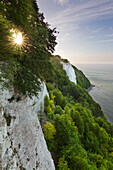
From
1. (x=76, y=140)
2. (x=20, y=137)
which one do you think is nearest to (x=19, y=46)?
(x=20, y=137)

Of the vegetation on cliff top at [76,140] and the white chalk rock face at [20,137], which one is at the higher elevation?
the white chalk rock face at [20,137]

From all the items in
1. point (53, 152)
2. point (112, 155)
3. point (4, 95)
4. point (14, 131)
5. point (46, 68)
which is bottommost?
point (112, 155)

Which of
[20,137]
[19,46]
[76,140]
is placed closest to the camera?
[19,46]

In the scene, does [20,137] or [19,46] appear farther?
[20,137]

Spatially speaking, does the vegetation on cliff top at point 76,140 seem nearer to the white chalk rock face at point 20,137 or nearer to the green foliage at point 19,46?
the green foliage at point 19,46

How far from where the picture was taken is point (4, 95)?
4.16 m

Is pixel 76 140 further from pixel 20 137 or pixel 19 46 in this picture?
pixel 19 46

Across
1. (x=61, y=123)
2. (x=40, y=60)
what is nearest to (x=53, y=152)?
(x=61, y=123)

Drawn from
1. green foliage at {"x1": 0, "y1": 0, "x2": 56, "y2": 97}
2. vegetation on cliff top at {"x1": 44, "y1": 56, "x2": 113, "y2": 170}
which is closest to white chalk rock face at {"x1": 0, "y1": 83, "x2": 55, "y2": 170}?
green foliage at {"x1": 0, "y1": 0, "x2": 56, "y2": 97}

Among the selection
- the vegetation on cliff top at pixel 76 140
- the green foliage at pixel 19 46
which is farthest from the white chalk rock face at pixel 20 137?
the vegetation on cliff top at pixel 76 140

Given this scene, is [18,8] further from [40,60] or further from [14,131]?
[14,131]

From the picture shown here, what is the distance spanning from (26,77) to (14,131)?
3210 mm

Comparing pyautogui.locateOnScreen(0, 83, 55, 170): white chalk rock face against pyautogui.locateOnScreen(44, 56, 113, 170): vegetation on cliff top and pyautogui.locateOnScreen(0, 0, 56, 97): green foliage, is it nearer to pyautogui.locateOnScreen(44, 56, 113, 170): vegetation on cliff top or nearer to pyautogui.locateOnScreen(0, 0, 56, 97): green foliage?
pyautogui.locateOnScreen(0, 0, 56, 97): green foliage

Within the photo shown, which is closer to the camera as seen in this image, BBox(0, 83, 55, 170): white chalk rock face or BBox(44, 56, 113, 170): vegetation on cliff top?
BBox(0, 83, 55, 170): white chalk rock face
